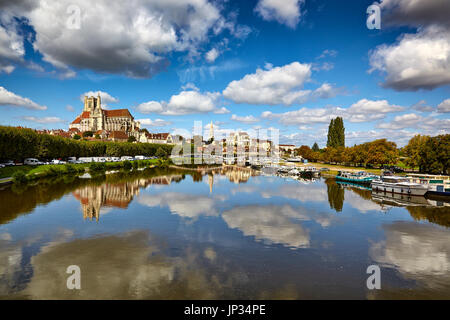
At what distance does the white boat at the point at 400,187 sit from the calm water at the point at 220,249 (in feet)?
27.6

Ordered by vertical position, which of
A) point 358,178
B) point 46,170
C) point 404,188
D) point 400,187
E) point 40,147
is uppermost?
point 40,147

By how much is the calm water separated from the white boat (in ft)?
27.6

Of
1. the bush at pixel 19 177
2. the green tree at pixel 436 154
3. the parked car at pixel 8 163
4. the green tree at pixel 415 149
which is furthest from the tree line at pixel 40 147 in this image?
the green tree at pixel 415 149

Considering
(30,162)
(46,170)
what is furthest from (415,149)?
(30,162)

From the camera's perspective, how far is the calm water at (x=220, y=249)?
37.7ft

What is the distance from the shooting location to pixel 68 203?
2944 cm

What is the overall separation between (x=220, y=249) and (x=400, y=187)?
119 ft

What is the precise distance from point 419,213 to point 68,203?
40.5 meters

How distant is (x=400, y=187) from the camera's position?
128 ft

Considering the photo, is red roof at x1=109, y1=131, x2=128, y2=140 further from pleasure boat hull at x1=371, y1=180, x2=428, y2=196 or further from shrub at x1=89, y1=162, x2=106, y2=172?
pleasure boat hull at x1=371, y1=180, x2=428, y2=196

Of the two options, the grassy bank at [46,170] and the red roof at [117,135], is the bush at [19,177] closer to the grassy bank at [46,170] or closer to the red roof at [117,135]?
the grassy bank at [46,170]

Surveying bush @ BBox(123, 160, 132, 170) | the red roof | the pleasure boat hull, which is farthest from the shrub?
the red roof

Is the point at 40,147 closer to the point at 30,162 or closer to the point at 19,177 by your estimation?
the point at 30,162
